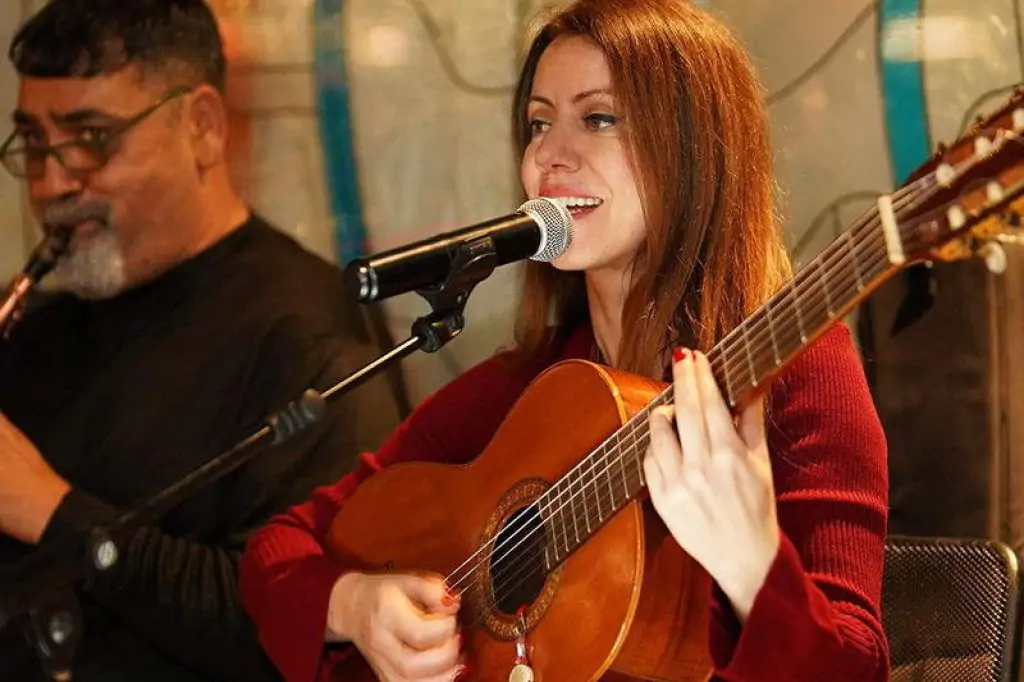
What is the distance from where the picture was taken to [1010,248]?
6.02 ft

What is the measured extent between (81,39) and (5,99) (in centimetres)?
28

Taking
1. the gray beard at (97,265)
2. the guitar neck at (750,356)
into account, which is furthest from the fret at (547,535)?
the gray beard at (97,265)

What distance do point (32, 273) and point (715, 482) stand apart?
54.3 inches

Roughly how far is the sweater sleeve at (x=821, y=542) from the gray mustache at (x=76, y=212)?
4.32 ft

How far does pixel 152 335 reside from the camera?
220cm

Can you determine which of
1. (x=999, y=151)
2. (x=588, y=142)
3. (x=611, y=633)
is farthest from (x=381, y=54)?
(x=999, y=151)

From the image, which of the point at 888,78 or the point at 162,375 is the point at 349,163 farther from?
the point at 888,78

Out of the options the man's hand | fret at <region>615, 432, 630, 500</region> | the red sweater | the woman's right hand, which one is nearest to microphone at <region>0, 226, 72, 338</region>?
the man's hand

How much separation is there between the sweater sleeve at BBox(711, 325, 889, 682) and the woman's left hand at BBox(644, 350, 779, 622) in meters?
0.03

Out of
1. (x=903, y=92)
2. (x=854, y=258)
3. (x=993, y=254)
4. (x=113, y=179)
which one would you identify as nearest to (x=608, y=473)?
(x=854, y=258)

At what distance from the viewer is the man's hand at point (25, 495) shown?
192 cm

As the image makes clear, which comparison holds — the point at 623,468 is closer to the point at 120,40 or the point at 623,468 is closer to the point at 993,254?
the point at 993,254

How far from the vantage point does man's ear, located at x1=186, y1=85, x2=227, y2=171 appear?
2275 mm

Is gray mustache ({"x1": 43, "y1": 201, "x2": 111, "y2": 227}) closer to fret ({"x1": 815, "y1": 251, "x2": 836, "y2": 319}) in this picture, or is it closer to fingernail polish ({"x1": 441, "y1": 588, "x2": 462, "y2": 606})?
fingernail polish ({"x1": 441, "y1": 588, "x2": 462, "y2": 606})
